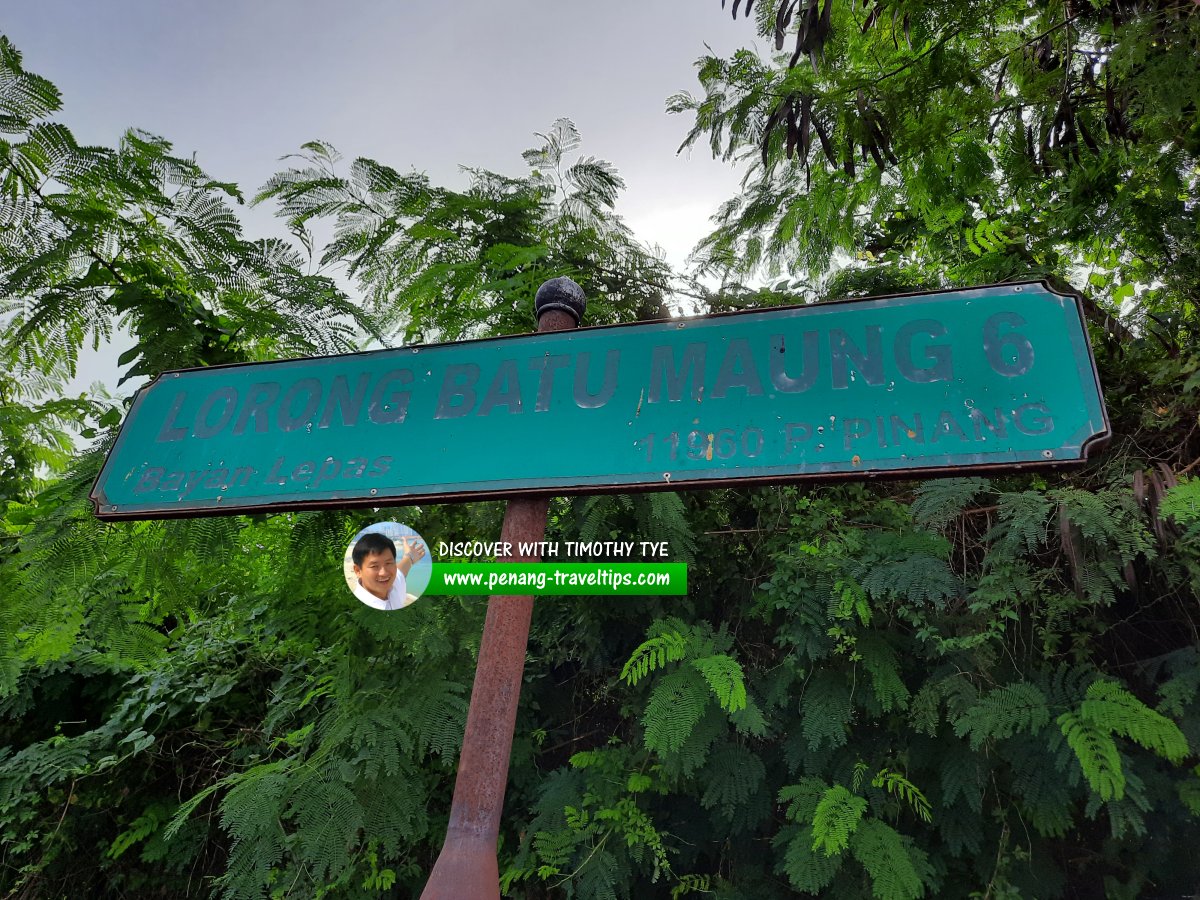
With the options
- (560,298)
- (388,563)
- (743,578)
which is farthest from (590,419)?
(743,578)

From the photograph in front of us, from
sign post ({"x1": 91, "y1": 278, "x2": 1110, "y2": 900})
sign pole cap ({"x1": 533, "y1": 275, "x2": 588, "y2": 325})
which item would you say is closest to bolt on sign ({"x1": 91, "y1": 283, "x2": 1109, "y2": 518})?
sign post ({"x1": 91, "y1": 278, "x2": 1110, "y2": 900})

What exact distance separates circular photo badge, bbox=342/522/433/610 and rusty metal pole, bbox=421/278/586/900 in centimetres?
24

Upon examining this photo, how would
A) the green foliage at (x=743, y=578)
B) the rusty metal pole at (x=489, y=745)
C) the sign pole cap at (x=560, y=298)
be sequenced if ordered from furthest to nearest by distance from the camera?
the green foliage at (x=743, y=578), the sign pole cap at (x=560, y=298), the rusty metal pole at (x=489, y=745)

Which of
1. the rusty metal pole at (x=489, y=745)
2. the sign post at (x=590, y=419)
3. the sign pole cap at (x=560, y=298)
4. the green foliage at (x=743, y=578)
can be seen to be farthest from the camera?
the green foliage at (x=743, y=578)

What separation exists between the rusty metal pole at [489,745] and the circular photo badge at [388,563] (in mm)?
244

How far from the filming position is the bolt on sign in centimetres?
117

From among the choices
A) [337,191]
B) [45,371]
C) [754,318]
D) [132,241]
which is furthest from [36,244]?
[754,318]

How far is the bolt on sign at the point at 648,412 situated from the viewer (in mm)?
1170

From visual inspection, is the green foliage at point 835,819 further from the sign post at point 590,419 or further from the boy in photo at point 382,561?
the boy in photo at point 382,561

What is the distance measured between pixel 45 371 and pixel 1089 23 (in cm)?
418

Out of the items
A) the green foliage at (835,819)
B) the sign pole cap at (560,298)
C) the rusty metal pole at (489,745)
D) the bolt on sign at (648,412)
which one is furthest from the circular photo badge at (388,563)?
the green foliage at (835,819)

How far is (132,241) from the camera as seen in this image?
6.97 feet

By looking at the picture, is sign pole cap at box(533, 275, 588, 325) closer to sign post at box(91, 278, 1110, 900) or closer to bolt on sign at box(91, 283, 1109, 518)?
sign post at box(91, 278, 1110, 900)

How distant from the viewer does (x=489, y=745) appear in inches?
43.7
